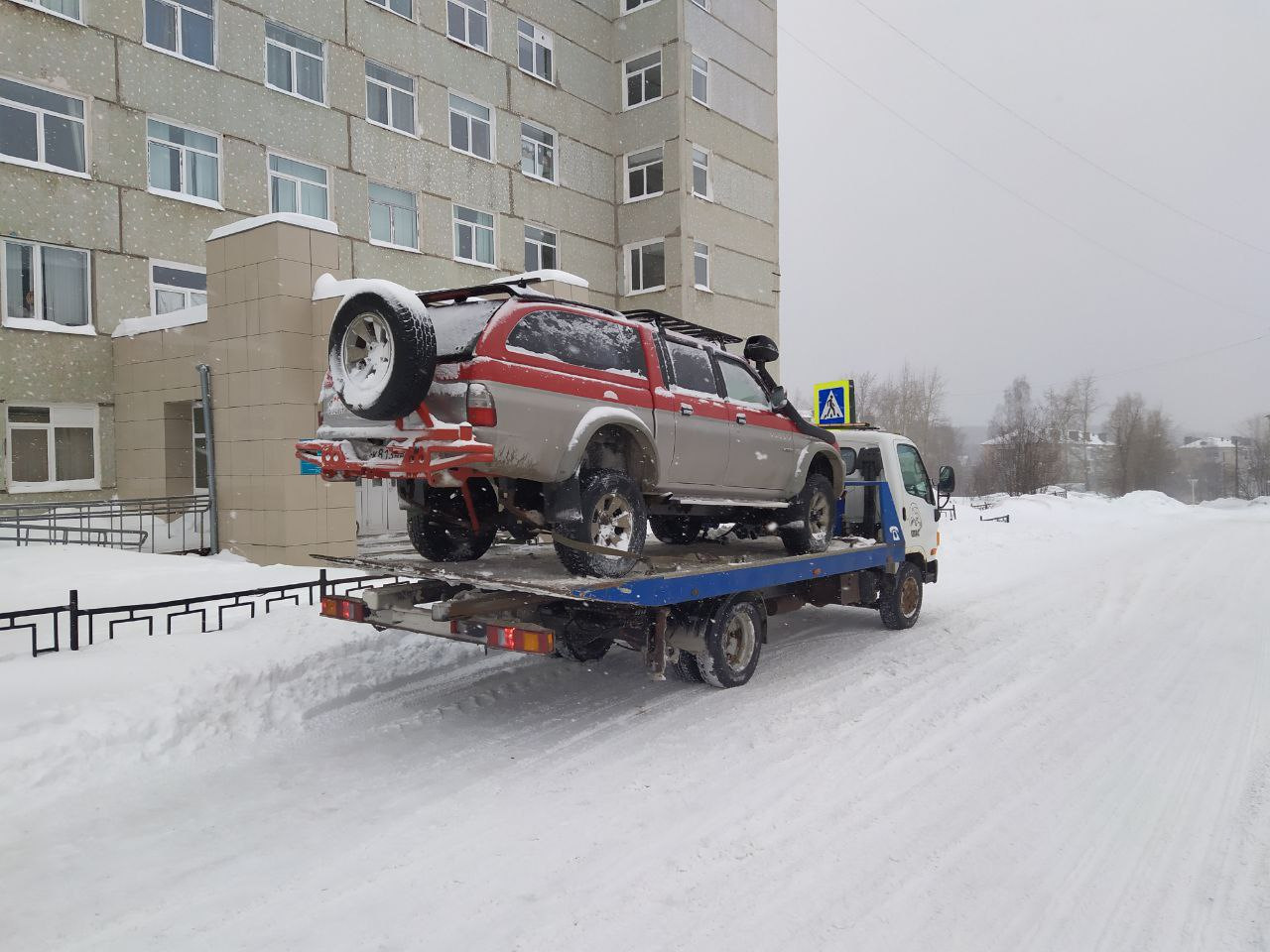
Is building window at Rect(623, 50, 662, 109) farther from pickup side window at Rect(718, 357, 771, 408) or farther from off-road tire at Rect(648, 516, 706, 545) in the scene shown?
off-road tire at Rect(648, 516, 706, 545)

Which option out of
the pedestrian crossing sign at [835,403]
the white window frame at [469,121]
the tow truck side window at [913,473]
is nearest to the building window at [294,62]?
the white window frame at [469,121]

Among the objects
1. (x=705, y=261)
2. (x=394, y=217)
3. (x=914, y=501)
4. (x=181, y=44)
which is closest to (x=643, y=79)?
(x=705, y=261)

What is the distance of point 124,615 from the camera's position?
27.8 ft

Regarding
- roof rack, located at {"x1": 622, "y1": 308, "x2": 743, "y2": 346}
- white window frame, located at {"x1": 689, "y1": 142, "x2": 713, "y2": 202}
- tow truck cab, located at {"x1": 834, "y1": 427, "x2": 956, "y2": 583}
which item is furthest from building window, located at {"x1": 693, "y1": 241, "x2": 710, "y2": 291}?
roof rack, located at {"x1": 622, "y1": 308, "x2": 743, "y2": 346}

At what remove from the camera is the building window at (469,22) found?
21.6 metres

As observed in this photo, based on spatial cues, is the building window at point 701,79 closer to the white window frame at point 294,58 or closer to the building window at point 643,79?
the building window at point 643,79

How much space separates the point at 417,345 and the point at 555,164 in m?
20.4

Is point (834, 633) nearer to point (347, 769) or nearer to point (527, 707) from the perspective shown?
point (527, 707)

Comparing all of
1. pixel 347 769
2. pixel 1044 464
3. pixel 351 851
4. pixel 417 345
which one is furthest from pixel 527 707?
pixel 1044 464

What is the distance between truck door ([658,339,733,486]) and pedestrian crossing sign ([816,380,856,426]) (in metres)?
6.57

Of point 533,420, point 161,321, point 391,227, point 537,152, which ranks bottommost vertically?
point 533,420

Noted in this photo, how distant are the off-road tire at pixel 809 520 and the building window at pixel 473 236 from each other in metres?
15.6

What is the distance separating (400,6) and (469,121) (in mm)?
2985

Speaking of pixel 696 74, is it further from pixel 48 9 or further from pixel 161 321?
pixel 161 321
